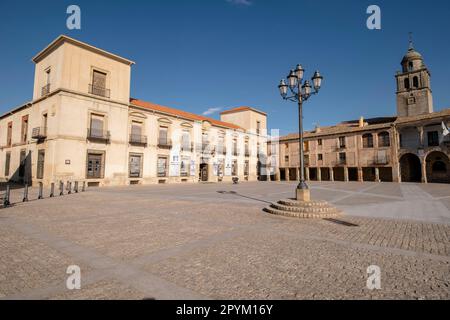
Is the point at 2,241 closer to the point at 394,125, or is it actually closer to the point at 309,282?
the point at 309,282

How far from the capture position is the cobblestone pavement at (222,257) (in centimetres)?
264

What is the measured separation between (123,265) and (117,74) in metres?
21.1

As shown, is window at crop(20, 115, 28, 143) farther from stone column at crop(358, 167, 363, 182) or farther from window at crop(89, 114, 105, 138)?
stone column at crop(358, 167, 363, 182)

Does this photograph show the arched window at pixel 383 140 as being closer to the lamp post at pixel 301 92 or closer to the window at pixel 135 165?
the lamp post at pixel 301 92

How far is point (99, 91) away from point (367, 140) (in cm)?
3214

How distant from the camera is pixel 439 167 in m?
25.9

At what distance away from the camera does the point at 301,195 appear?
8047mm

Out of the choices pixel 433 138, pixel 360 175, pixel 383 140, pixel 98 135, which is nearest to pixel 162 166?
pixel 98 135

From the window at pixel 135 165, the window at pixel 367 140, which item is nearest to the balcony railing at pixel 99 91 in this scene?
the window at pixel 135 165

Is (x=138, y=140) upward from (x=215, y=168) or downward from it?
upward

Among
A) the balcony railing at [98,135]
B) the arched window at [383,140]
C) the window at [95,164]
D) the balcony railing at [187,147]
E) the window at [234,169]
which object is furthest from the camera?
the window at [234,169]

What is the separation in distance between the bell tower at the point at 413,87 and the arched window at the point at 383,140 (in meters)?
9.43

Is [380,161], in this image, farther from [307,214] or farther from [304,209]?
[307,214]
